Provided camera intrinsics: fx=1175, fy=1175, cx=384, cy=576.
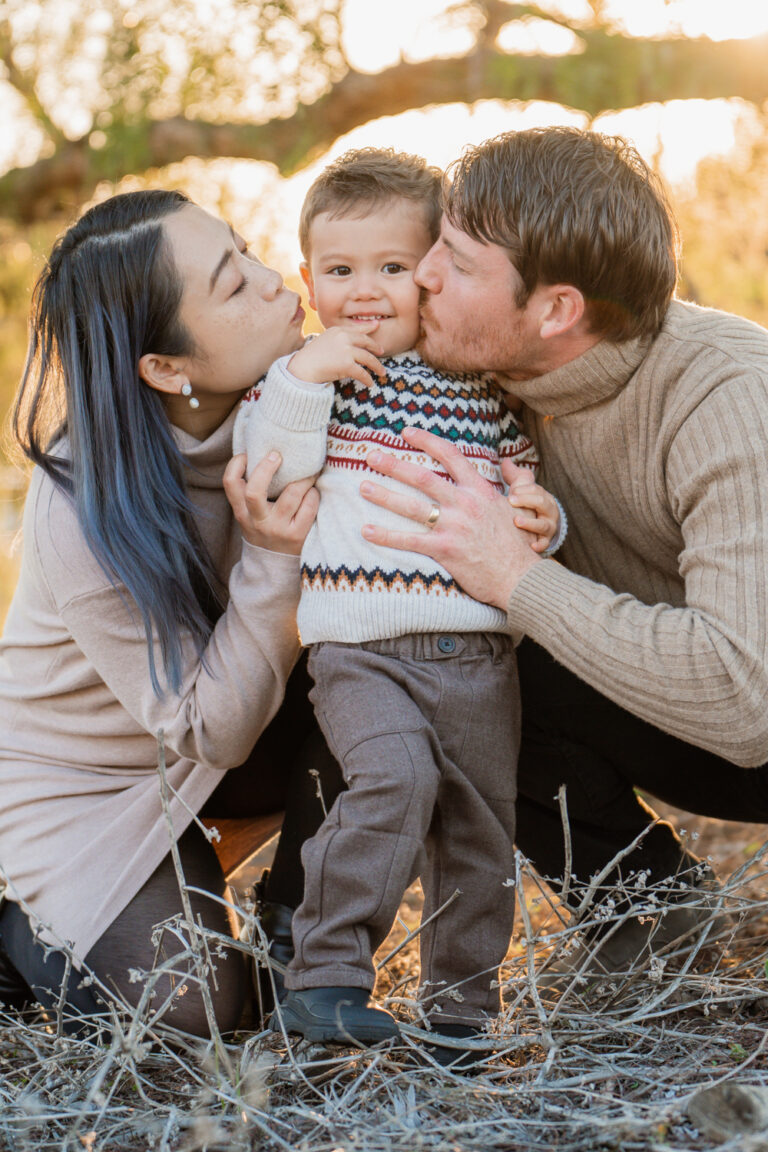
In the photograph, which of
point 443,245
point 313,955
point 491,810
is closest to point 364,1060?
point 313,955

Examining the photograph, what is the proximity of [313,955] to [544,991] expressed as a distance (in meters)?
0.68

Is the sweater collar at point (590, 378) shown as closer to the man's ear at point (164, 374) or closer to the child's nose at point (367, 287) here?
the child's nose at point (367, 287)

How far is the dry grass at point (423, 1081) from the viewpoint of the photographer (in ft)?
5.05

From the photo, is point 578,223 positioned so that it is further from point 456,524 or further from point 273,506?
point 273,506

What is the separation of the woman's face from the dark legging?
26.1 inches

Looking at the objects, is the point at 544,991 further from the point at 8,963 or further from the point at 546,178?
the point at 546,178

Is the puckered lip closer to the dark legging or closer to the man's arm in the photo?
the man's arm

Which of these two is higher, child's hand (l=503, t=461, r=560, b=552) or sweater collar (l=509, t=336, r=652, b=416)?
sweater collar (l=509, t=336, r=652, b=416)

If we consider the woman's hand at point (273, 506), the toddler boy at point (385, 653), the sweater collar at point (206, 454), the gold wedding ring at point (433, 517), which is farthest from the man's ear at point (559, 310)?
the sweater collar at point (206, 454)

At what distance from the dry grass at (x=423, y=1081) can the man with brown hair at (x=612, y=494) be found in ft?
0.61

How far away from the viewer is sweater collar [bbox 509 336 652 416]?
80.9 inches

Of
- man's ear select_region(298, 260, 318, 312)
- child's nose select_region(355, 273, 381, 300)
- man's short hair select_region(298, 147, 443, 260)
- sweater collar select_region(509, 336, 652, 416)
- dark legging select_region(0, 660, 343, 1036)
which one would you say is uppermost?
man's short hair select_region(298, 147, 443, 260)

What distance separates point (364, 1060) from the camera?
69.6 inches

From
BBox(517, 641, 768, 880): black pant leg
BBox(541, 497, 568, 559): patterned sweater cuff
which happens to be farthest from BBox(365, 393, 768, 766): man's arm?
BBox(517, 641, 768, 880): black pant leg
